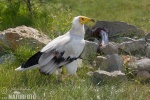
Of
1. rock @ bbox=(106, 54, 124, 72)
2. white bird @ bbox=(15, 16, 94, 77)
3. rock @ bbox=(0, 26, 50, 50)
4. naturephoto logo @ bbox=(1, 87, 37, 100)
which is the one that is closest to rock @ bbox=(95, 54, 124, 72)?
rock @ bbox=(106, 54, 124, 72)

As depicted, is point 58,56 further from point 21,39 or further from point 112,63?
point 21,39

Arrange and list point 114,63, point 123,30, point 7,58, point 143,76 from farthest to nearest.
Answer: point 123,30
point 7,58
point 114,63
point 143,76

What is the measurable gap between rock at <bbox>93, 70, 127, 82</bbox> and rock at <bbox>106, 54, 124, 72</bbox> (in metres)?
0.45

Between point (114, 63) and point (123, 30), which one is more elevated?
point (114, 63)

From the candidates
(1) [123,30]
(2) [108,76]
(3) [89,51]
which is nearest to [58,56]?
(2) [108,76]

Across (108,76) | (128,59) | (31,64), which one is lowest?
(128,59)

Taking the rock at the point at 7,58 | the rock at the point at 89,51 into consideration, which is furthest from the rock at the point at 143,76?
the rock at the point at 7,58

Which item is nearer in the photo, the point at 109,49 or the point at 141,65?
the point at 141,65

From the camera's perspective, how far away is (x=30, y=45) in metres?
8.78

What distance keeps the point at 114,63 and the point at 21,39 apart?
2352 mm

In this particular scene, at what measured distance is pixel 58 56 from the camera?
23.6 ft

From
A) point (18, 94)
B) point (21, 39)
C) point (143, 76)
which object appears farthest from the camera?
point (21, 39)

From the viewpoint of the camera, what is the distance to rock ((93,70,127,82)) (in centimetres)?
708

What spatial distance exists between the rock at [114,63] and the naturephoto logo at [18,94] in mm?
2131
